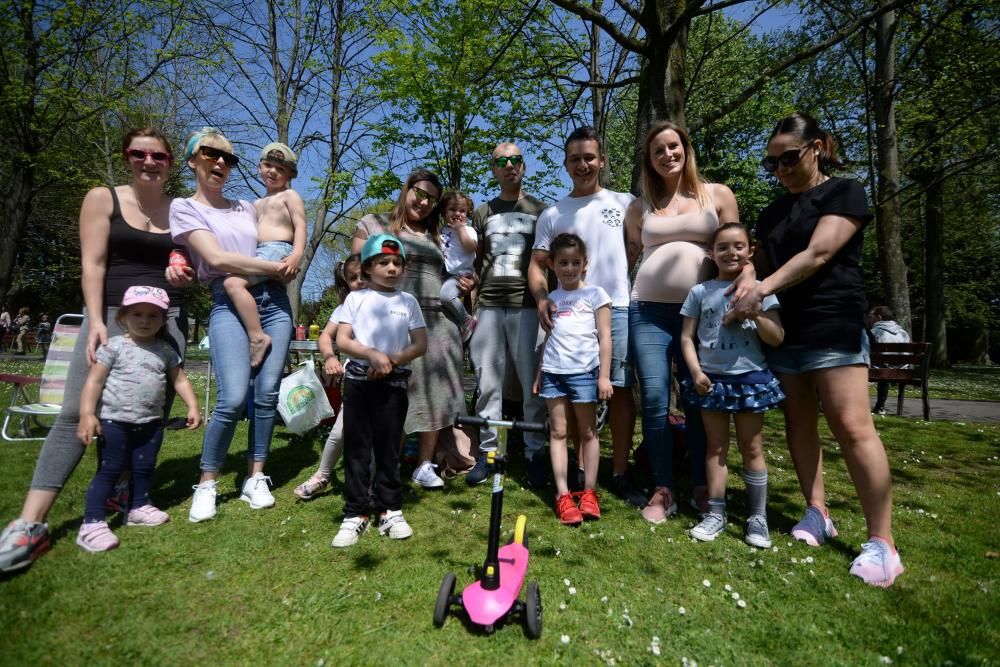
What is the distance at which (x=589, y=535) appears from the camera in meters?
3.27

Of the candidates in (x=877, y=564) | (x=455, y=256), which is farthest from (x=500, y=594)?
(x=455, y=256)

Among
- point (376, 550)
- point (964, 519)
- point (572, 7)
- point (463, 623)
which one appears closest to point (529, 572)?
point (463, 623)

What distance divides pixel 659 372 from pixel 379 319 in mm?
1924

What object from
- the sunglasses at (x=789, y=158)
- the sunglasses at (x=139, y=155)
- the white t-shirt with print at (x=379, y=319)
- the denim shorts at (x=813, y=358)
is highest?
the sunglasses at (x=139, y=155)

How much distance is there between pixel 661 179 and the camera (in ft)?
12.1

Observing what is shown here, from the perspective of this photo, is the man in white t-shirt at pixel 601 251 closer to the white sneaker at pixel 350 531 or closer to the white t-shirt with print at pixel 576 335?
the white t-shirt with print at pixel 576 335

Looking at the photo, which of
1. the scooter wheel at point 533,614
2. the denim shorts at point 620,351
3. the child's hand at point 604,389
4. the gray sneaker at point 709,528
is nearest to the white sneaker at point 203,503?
the scooter wheel at point 533,614

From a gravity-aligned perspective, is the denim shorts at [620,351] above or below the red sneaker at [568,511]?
above

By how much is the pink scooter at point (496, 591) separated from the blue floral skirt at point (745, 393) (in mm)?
1485

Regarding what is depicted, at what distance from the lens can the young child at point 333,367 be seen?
334cm

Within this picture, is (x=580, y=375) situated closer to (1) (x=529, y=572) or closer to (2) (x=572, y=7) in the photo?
(1) (x=529, y=572)

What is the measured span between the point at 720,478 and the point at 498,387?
182cm

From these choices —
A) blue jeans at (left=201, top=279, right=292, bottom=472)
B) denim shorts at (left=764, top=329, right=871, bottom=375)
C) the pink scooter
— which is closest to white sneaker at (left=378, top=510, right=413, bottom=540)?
the pink scooter

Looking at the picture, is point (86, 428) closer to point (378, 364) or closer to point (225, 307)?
point (225, 307)
